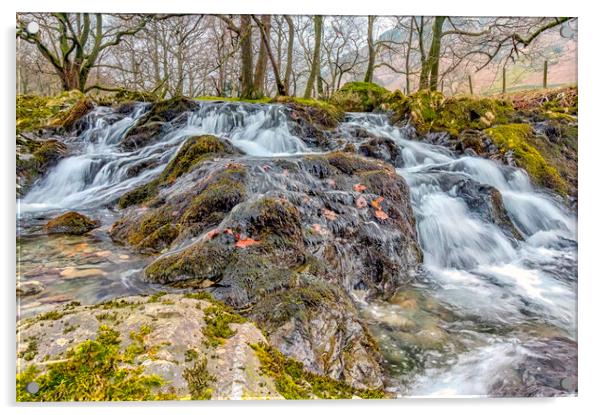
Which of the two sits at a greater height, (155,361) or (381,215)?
(381,215)

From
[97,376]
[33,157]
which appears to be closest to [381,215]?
[97,376]

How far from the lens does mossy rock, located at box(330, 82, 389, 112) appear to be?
4.29m

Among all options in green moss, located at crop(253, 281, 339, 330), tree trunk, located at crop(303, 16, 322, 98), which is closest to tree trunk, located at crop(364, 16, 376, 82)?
tree trunk, located at crop(303, 16, 322, 98)

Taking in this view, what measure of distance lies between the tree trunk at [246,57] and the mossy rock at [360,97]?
1083 mm

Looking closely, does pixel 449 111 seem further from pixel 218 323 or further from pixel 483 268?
pixel 218 323

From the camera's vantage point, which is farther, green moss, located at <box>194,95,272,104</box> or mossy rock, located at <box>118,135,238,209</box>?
green moss, located at <box>194,95,272,104</box>

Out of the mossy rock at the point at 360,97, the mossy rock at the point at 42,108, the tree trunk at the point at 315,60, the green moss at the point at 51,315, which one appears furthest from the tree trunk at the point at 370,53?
the green moss at the point at 51,315

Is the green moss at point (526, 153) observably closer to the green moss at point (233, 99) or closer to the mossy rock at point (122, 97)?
the green moss at point (233, 99)

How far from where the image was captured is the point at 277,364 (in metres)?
1.93

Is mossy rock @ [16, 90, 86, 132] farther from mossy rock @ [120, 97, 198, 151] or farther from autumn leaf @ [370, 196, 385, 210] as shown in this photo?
autumn leaf @ [370, 196, 385, 210]

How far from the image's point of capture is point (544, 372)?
245cm

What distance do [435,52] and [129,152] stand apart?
329 cm

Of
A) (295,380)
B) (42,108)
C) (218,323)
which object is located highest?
(42,108)

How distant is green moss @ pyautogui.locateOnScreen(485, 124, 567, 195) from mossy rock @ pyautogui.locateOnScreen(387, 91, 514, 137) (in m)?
0.18
